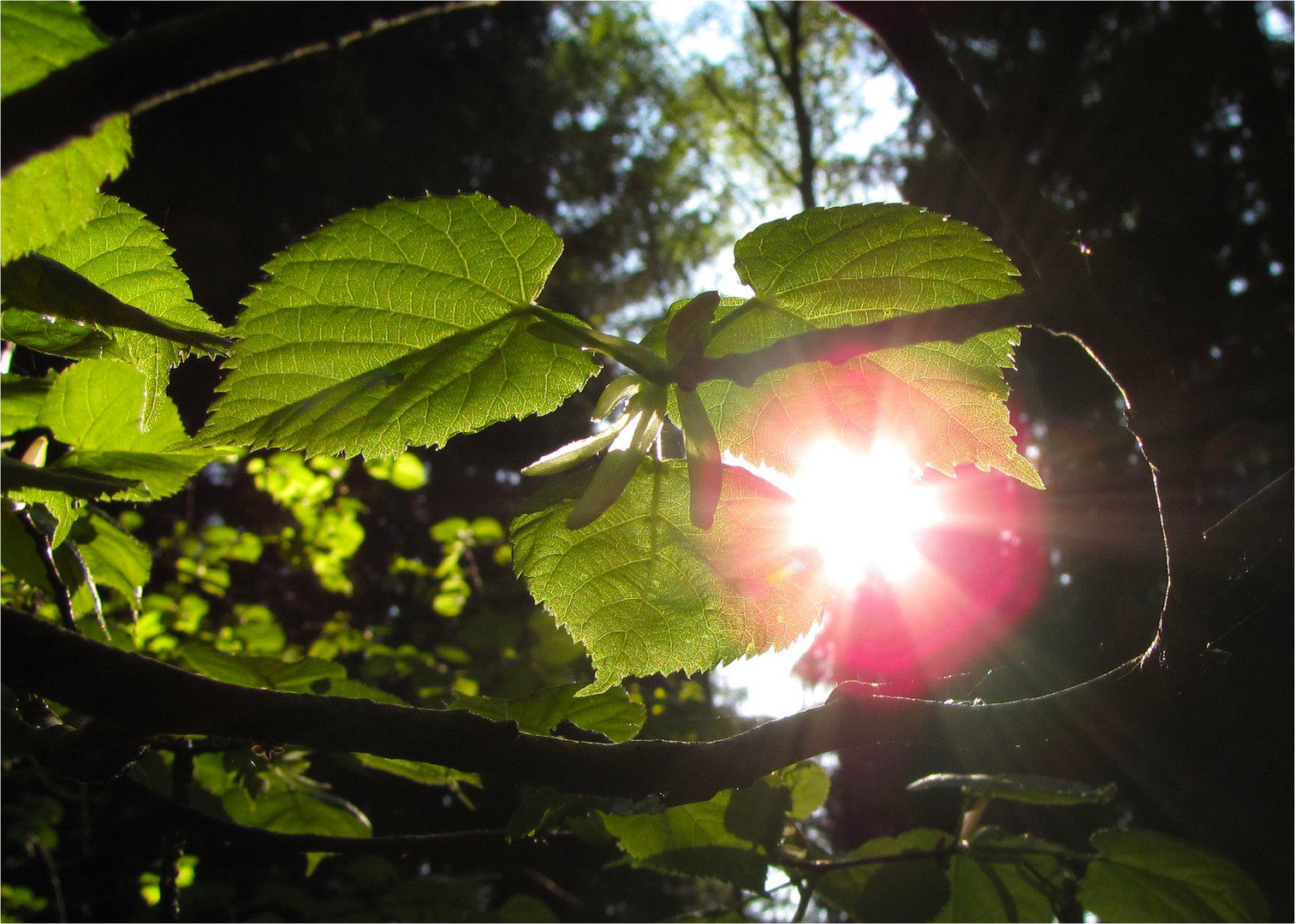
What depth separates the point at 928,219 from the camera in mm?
482

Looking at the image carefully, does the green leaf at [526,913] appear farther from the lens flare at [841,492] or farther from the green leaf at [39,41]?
the green leaf at [39,41]

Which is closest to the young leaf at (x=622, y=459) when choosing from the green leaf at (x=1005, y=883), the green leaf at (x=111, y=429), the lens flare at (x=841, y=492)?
the lens flare at (x=841, y=492)

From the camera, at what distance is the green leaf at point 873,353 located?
1.62 feet

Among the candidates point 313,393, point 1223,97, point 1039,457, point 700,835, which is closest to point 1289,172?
point 1223,97

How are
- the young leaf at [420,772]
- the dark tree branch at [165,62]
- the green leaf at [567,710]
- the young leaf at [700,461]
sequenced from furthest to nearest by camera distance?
the young leaf at [420,772]
the green leaf at [567,710]
the young leaf at [700,461]
the dark tree branch at [165,62]

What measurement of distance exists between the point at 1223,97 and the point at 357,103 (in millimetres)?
6870

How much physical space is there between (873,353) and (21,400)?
0.83 meters

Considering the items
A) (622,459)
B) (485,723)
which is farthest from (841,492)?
(485,723)

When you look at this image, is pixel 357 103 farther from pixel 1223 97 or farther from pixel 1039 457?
pixel 1223 97

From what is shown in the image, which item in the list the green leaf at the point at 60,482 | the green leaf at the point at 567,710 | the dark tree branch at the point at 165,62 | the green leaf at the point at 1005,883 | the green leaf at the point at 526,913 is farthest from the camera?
the green leaf at the point at 526,913

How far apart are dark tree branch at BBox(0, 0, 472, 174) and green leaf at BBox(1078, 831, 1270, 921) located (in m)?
1.37

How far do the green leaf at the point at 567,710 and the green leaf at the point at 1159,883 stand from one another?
32.5 inches

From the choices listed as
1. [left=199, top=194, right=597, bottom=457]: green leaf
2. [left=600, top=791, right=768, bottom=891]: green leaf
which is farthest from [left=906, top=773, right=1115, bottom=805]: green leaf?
[left=199, top=194, right=597, bottom=457]: green leaf

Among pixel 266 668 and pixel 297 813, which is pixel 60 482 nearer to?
pixel 266 668
